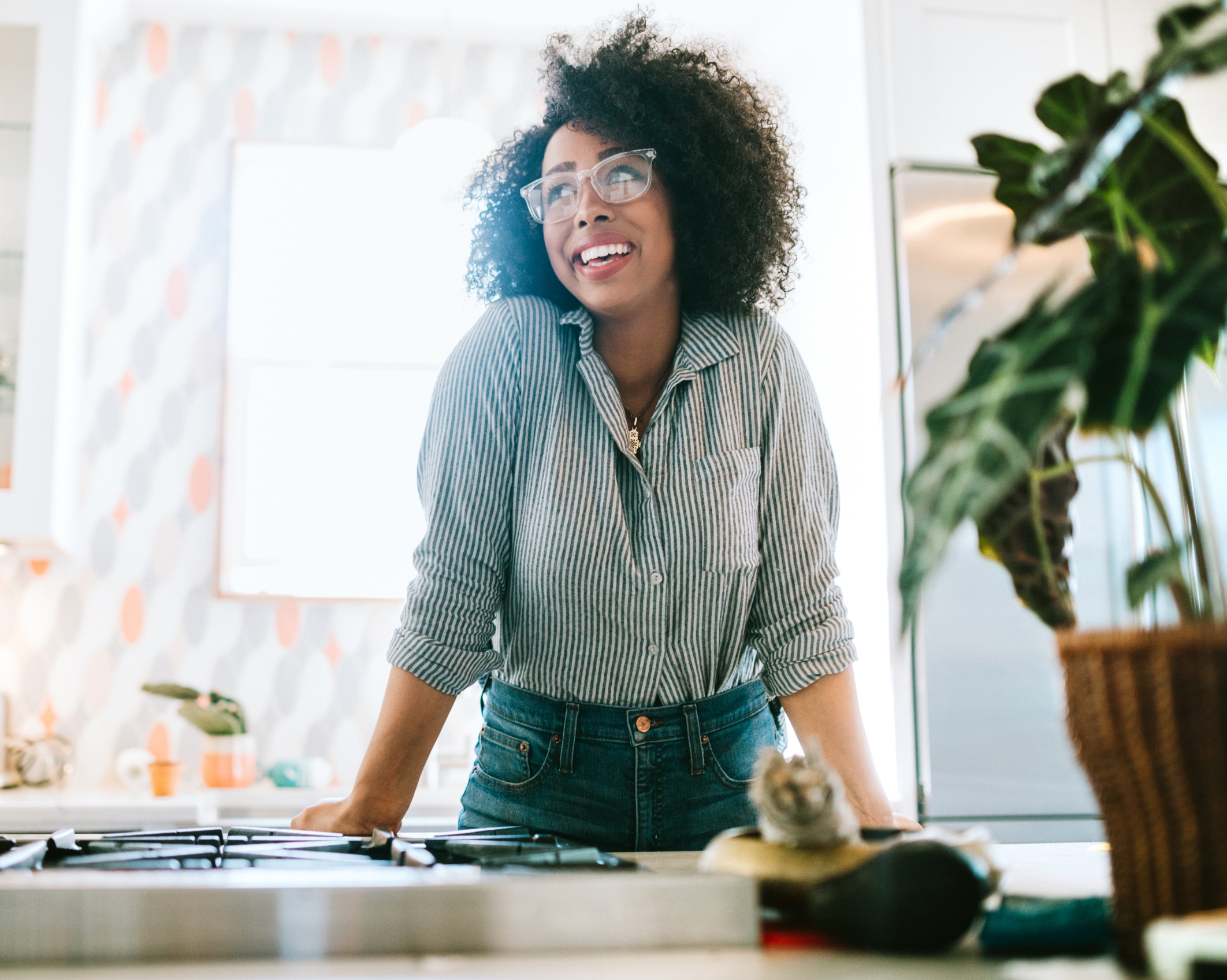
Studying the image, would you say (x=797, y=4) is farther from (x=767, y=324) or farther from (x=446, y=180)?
(x=767, y=324)

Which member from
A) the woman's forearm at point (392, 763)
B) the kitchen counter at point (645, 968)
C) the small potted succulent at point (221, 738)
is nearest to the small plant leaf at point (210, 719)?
the small potted succulent at point (221, 738)

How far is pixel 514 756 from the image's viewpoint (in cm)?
120

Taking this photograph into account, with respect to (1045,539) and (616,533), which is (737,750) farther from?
(1045,539)

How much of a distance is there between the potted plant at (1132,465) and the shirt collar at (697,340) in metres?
0.73

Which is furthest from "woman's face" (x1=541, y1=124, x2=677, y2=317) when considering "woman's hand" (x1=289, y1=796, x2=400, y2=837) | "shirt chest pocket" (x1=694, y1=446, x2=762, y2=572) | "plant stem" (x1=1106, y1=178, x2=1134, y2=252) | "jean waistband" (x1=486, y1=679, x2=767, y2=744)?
"plant stem" (x1=1106, y1=178, x2=1134, y2=252)

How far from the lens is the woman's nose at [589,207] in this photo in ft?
4.16

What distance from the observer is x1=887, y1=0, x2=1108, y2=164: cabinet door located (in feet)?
7.85

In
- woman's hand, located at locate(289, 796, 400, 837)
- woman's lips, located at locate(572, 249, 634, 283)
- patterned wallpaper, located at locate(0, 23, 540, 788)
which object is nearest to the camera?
woman's hand, located at locate(289, 796, 400, 837)

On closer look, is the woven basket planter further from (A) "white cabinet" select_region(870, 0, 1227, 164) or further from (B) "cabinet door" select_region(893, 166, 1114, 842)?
(A) "white cabinet" select_region(870, 0, 1227, 164)

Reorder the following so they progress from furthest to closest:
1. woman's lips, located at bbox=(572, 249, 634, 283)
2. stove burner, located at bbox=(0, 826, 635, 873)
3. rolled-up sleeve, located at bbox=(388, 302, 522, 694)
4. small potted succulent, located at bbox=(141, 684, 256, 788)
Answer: small potted succulent, located at bbox=(141, 684, 256, 788) < woman's lips, located at bbox=(572, 249, 634, 283) < rolled-up sleeve, located at bbox=(388, 302, 522, 694) < stove burner, located at bbox=(0, 826, 635, 873)

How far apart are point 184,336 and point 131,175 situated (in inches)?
20.3

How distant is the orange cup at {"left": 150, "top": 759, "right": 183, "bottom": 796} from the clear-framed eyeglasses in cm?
190

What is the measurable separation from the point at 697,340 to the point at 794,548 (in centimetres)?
28

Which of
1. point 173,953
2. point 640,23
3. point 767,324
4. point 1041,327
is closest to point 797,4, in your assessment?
point 640,23
